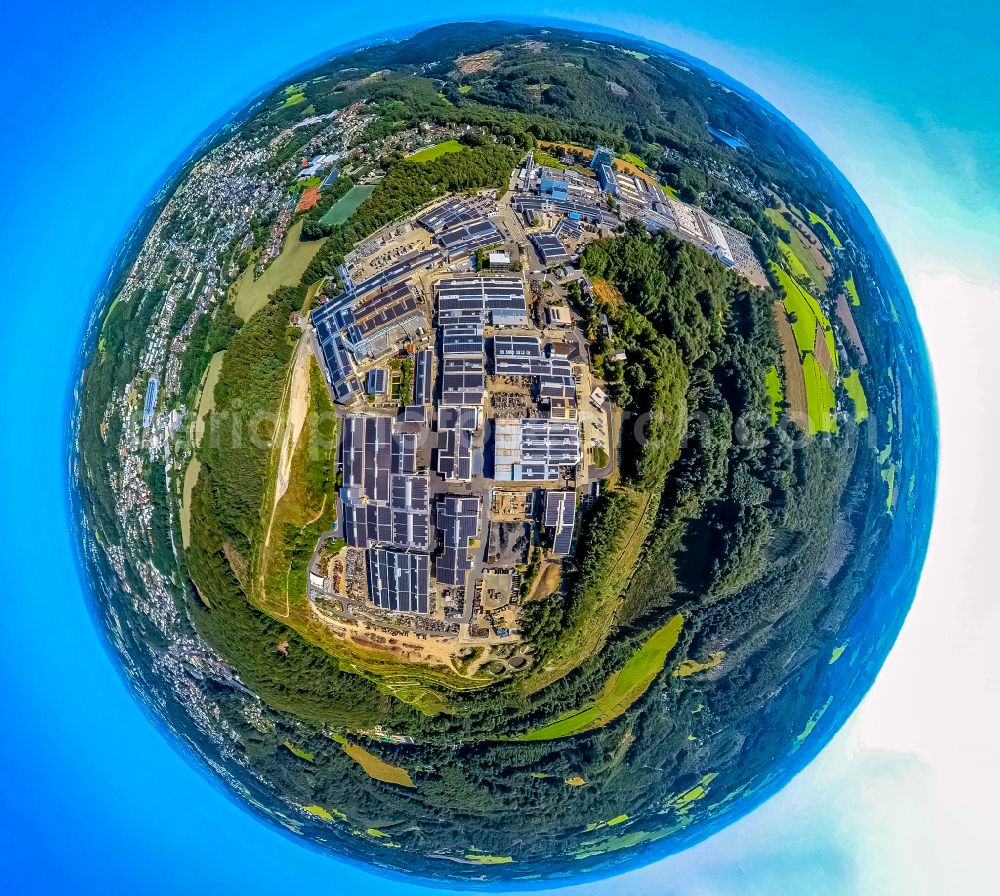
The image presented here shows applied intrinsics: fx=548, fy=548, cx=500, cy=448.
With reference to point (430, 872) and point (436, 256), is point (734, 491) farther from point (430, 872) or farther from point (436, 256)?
point (430, 872)

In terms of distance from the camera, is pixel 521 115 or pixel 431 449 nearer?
pixel 431 449

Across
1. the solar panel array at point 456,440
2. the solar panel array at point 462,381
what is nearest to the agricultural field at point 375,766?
the solar panel array at point 456,440

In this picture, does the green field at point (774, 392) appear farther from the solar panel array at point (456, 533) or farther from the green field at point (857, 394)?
the solar panel array at point (456, 533)

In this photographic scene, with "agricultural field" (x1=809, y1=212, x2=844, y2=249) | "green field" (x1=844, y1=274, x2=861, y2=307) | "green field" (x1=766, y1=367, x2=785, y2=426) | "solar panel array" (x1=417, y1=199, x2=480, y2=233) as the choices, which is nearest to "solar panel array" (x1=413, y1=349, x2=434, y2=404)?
"solar panel array" (x1=417, y1=199, x2=480, y2=233)

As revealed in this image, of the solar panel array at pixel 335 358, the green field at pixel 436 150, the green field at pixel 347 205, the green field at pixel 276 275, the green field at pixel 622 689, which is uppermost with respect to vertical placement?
the green field at pixel 436 150

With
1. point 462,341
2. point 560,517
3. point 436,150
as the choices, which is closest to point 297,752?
point 560,517

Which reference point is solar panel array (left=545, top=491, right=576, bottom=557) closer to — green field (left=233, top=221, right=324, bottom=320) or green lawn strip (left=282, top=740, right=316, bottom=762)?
green field (left=233, top=221, right=324, bottom=320)

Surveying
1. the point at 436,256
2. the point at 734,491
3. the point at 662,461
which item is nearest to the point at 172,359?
the point at 436,256
